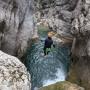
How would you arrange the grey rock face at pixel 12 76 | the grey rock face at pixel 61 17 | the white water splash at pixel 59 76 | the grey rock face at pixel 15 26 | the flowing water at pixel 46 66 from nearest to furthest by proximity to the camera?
1. the grey rock face at pixel 12 76
2. the grey rock face at pixel 15 26
3. the white water splash at pixel 59 76
4. the flowing water at pixel 46 66
5. the grey rock face at pixel 61 17

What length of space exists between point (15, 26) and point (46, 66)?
7.43 m

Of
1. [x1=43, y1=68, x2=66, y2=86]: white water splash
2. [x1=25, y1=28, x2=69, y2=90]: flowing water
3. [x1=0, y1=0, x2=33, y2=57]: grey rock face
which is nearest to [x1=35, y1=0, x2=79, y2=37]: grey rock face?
[x1=25, y1=28, x2=69, y2=90]: flowing water

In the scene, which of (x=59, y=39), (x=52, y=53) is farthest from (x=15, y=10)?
(x=59, y=39)

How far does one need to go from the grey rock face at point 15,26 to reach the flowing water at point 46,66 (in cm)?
315

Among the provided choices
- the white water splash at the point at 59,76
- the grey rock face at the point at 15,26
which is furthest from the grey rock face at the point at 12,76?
the white water splash at the point at 59,76

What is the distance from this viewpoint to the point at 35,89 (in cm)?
2058

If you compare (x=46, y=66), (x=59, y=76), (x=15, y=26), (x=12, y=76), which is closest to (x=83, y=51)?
(x=59, y=76)

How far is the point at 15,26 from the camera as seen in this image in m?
22.5

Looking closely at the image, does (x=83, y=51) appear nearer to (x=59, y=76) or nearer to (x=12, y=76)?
(x=59, y=76)

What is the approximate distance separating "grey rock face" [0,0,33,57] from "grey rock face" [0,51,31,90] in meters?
12.6

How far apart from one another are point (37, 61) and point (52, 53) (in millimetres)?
4134

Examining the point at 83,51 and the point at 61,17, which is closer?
the point at 83,51

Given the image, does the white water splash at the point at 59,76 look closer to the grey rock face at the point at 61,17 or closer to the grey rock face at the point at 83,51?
the grey rock face at the point at 83,51

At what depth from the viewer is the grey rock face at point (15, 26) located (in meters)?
20.7
